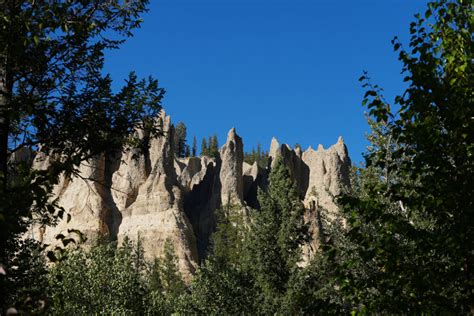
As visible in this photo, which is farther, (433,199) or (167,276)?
(167,276)

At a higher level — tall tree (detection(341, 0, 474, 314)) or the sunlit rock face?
the sunlit rock face

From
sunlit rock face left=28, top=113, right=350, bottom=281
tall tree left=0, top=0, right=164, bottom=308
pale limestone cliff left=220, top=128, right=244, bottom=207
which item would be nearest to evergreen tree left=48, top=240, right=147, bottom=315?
sunlit rock face left=28, top=113, right=350, bottom=281

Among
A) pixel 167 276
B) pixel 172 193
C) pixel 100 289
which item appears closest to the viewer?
pixel 100 289

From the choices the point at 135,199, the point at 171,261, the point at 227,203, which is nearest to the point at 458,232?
the point at 171,261

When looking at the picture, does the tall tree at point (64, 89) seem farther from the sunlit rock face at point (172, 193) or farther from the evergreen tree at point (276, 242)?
the sunlit rock face at point (172, 193)

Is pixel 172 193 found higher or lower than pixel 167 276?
higher

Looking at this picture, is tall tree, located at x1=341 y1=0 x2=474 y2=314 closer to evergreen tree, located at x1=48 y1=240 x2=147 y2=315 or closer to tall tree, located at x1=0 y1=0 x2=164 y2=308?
tall tree, located at x1=0 y1=0 x2=164 y2=308

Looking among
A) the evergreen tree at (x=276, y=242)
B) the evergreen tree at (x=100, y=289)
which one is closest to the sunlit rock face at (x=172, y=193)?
the evergreen tree at (x=100, y=289)

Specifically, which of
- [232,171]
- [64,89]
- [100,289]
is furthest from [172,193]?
[64,89]

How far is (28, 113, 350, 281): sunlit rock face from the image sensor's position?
72375 mm

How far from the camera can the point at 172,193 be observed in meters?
77.6

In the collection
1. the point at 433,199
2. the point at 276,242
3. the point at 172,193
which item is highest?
the point at 172,193

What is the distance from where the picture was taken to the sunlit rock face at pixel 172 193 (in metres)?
72.4

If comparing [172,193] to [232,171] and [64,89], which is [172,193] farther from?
[64,89]
